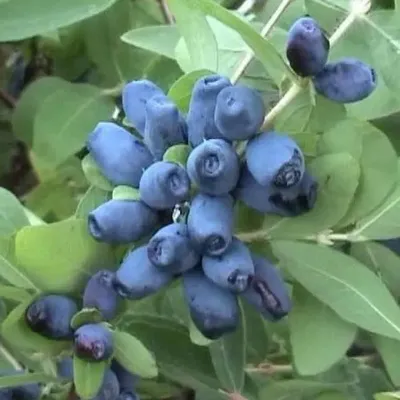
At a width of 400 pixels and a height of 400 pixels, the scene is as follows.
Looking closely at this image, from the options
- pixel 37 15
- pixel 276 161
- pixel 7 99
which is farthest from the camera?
pixel 7 99

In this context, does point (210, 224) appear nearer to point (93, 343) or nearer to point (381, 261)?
point (93, 343)

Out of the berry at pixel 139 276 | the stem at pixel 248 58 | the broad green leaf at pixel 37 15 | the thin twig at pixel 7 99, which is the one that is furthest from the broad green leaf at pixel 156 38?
the thin twig at pixel 7 99

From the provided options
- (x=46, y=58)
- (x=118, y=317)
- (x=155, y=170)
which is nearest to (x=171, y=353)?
(x=118, y=317)

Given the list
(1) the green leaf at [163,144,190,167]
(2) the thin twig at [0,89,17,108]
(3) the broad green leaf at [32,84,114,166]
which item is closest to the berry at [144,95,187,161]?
(1) the green leaf at [163,144,190,167]

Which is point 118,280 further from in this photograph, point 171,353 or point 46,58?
point 46,58

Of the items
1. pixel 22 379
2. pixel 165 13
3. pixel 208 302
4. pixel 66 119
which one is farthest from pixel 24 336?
pixel 165 13

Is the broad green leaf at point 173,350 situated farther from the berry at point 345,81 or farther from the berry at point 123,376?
the berry at point 345,81
